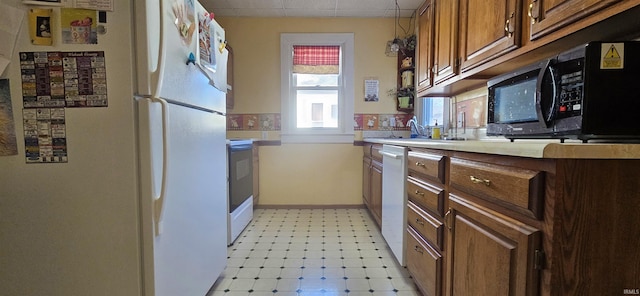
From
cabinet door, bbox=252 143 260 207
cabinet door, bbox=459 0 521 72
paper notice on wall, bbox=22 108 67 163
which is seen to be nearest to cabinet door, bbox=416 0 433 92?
cabinet door, bbox=459 0 521 72

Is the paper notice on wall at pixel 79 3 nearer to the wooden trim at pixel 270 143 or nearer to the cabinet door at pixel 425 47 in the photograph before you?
the cabinet door at pixel 425 47

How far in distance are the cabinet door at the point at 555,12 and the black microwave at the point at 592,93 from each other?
16cm

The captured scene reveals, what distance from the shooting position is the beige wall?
3385mm

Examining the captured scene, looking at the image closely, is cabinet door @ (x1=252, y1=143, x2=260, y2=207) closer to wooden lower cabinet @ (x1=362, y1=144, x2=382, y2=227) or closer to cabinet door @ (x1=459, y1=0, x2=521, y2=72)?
wooden lower cabinet @ (x1=362, y1=144, x2=382, y2=227)

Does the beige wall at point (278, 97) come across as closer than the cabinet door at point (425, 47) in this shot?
No

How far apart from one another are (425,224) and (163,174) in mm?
1276

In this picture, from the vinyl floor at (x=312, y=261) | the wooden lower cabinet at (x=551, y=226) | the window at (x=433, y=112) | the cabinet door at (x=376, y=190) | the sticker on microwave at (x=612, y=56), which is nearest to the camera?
the wooden lower cabinet at (x=551, y=226)

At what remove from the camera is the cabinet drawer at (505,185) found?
2.34 ft

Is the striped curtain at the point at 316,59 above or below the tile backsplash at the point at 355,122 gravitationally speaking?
above

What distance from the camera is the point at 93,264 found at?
3.28 ft

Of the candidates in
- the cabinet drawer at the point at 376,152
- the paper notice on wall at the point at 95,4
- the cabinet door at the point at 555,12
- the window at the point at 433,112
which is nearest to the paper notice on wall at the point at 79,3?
the paper notice on wall at the point at 95,4

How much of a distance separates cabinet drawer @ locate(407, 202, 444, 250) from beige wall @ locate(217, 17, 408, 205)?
186cm

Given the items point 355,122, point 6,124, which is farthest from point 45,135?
point 355,122

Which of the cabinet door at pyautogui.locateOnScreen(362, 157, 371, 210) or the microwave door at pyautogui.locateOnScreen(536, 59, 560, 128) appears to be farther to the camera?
the cabinet door at pyautogui.locateOnScreen(362, 157, 371, 210)
